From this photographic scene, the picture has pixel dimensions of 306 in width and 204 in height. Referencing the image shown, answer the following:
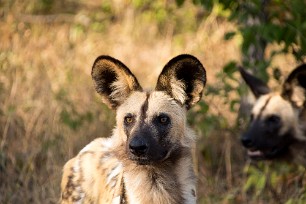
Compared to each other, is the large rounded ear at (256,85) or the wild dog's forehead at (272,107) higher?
the large rounded ear at (256,85)

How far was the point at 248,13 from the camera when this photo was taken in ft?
15.3

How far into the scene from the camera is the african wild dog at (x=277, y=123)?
16.4ft

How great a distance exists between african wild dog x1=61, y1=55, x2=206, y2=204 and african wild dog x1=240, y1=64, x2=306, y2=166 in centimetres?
174

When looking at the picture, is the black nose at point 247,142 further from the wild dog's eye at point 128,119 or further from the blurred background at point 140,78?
the wild dog's eye at point 128,119

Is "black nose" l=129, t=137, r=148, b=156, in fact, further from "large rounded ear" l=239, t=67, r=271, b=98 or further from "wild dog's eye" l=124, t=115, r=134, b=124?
"large rounded ear" l=239, t=67, r=271, b=98

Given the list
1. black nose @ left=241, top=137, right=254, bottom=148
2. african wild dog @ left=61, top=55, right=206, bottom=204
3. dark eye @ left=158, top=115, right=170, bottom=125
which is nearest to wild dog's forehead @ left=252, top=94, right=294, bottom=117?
black nose @ left=241, top=137, right=254, bottom=148

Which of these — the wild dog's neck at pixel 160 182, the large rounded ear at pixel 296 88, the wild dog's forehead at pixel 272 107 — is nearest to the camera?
the wild dog's neck at pixel 160 182

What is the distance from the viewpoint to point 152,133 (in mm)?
3074

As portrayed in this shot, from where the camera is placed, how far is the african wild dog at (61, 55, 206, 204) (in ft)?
10.1

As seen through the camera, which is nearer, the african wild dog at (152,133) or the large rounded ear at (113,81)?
the african wild dog at (152,133)

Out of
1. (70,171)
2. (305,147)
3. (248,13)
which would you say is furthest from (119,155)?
(305,147)

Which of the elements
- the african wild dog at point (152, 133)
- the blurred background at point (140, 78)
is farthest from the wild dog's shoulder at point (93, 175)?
the blurred background at point (140, 78)

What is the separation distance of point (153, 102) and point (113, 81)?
0.79 ft

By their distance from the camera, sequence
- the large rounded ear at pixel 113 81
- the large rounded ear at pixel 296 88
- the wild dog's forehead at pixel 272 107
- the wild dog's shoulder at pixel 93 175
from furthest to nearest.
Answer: the wild dog's forehead at pixel 272 107, the large rounded ear at pixel 296 88, the wild dog's shoulder at pixel 93 175, the large rounded ear at pixel 113 81
